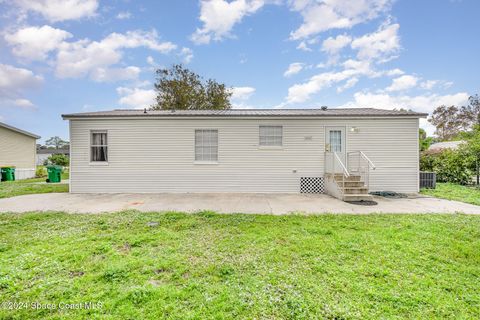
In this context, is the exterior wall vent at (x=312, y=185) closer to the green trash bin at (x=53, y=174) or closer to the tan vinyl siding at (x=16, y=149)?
the green trash bin at (x=53, y=174)

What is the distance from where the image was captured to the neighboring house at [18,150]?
15.2 m

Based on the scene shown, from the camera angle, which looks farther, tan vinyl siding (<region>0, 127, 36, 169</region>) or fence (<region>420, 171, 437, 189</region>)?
tan vinyl siding (<region>0, 127, 36, 169</region>)

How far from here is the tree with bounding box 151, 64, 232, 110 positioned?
22.3 m

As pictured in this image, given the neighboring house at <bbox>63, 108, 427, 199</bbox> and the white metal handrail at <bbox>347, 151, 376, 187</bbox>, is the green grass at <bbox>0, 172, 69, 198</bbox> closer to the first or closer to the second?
the neighboring house at <bbox>63, 108, 427, 199</bbox>

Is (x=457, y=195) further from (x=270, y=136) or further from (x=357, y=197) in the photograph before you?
(x=270, y=136)

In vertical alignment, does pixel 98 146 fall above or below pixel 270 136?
below

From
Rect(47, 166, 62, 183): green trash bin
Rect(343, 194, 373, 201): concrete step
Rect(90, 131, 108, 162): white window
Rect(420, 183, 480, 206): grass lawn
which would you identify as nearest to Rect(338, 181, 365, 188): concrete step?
Rect(343, 194, 373, 201): concrete step

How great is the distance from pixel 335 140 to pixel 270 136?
9.14ft

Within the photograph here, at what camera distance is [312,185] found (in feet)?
29.0

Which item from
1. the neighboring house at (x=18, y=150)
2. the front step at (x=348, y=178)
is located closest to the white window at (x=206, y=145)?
the front step at (x=348, y=178)

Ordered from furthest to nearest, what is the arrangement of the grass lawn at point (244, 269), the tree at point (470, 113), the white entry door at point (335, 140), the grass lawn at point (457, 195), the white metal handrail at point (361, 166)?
1. the tree at point (470, 113)
2. the white entry door at point (335, 140)
3. the white metal handrail at point (361, 166)
4. the grass lawn at point (457, 195)
5. the grass lawn at point (244, 269)

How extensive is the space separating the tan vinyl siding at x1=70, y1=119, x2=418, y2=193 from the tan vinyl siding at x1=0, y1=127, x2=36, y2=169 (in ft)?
38.5

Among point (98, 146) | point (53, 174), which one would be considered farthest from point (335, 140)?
point (53, 174)

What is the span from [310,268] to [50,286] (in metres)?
3.23
